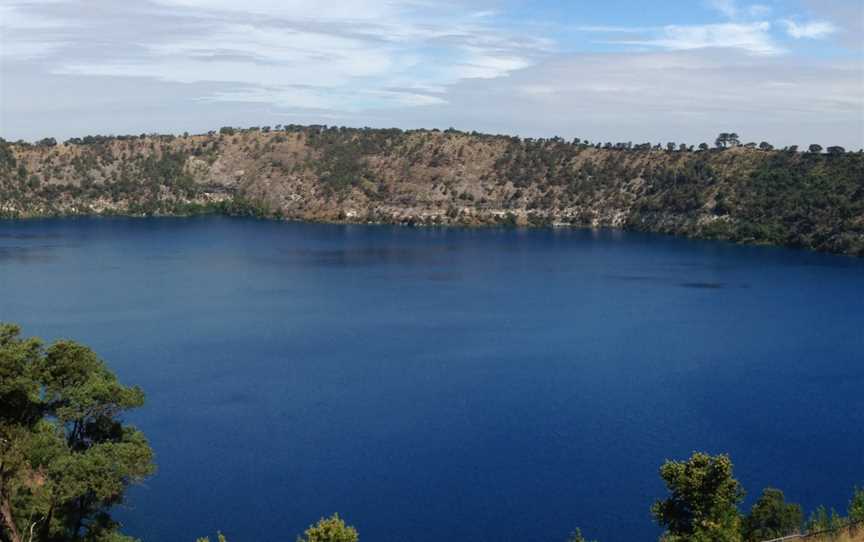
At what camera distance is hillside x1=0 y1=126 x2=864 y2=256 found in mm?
152375

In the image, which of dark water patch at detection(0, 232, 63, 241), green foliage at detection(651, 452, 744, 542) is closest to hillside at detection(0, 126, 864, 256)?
dark water patch at detection(0, 232, 63, 241)

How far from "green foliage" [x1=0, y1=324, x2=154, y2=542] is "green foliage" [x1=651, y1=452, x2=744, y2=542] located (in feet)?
49.3

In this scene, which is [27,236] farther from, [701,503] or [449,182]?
[701,503]

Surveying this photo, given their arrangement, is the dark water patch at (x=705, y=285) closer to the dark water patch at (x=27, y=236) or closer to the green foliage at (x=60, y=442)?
the green foliage at (x=60, y=442)

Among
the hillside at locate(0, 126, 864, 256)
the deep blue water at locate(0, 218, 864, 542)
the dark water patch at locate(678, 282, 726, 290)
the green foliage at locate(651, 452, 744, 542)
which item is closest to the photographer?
the green foliage at locate(651, 452, 744, 542)

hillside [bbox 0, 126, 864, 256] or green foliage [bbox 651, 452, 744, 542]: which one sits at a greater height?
hillside [bbox 0, 126, 864, 256]

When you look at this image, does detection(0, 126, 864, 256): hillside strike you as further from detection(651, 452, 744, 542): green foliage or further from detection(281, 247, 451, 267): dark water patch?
detection(651, 452, 744, 542): green foliage

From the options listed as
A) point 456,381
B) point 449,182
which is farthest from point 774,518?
point 449,182

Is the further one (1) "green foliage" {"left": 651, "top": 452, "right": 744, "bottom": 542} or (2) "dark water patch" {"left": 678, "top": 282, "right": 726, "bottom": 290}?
(2) "dark water patch" {"left": 678, "top": 282, "right": 726, "bottom": 290}

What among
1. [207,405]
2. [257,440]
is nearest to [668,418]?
[257,440]

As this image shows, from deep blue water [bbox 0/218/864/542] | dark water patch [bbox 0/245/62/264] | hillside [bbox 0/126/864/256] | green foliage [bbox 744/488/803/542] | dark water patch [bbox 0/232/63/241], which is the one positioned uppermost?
hillside [bbox 0/126/864/256]

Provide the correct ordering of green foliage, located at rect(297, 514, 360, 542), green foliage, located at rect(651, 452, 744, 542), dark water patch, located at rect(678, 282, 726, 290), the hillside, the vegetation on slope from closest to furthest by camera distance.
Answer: green foliage, located at rect(297, 514, 360, 542) → the vegetation on slope → green foliage, located at rect(651, 452, 744, 542) → dark water patch, located at rect(678, 282, 726, 290) → the hillside

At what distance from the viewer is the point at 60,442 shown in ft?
77.3

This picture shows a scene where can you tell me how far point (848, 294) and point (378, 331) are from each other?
5176cm
